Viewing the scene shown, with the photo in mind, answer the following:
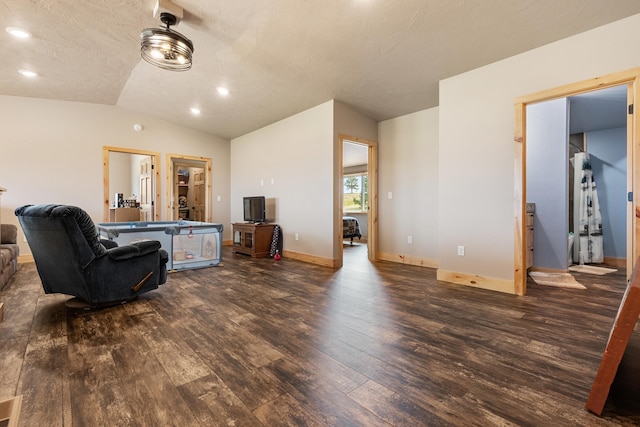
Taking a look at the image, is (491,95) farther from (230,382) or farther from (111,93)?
(111,93)

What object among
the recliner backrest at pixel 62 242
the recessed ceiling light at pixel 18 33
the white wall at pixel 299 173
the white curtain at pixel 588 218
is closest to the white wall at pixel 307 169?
the white wall at pixel 299 173

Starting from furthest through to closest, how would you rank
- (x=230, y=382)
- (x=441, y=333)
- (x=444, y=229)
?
(x=444, y=229) → (x=441, y=333) → (x=230, y=382)

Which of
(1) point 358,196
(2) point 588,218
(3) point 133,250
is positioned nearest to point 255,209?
(3) point 133,250

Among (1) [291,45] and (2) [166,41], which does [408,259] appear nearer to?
(1) [291,45]

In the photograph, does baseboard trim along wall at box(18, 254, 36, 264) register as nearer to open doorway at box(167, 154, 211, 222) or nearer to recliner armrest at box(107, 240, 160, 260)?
open doorway at box(167, 154, 211, 222)

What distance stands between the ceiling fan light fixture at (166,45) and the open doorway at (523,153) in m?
3.45

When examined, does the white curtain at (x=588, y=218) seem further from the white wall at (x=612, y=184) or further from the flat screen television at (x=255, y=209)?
the flat screen television at (x=255, y=209)

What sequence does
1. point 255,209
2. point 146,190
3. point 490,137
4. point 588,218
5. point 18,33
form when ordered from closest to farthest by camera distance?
point 18,33, point 490,137, point 588,218, point 255,209, point 146,190

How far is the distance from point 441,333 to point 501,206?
1.86 meters

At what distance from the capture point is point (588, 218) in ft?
16.3

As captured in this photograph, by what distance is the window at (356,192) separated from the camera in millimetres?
9414

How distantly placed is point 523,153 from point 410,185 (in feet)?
6.25

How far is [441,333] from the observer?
7.02 feet

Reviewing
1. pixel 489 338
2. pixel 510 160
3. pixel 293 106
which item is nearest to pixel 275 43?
pixel 293 106
